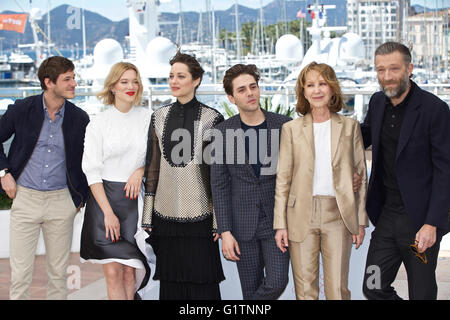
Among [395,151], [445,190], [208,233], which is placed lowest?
[208,233]

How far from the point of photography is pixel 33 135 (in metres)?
3.07

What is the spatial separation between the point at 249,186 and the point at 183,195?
1.08 feet

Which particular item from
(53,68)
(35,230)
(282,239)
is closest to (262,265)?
(282,239)

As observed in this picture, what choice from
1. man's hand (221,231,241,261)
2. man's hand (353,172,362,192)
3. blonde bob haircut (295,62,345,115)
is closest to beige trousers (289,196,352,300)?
man's hand (353,172,362,192)

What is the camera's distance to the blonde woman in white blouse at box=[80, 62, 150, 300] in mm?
2885

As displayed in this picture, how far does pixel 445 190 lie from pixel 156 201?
1.36 m

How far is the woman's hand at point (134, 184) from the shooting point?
2.88 metres

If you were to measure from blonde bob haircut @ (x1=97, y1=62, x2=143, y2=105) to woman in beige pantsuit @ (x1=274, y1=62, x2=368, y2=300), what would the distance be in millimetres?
801

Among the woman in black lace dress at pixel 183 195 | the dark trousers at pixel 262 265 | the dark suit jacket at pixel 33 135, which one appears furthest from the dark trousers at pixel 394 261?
the dark suit jacket at pixel 33 135

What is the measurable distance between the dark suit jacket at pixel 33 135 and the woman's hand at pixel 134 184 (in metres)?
0.38

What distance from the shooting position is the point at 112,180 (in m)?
2.93

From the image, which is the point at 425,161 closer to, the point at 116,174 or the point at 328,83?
the point at 328,83

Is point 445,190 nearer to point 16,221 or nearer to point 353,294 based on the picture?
point 353,294
